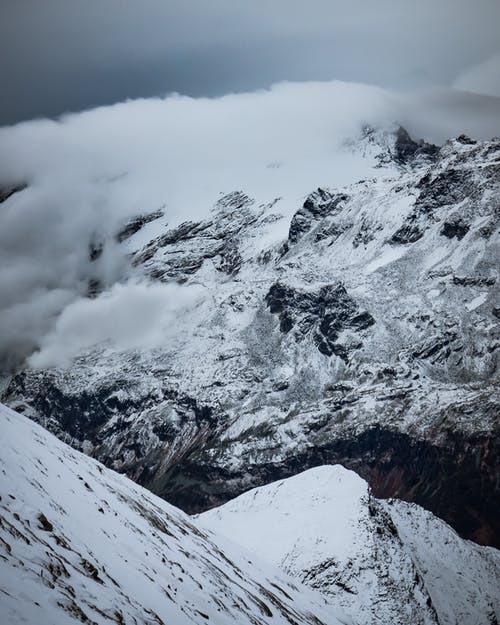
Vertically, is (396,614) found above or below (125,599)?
above

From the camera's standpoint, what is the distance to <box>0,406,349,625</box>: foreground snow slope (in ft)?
118

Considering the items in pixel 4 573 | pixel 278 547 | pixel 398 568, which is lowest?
pixel 4 573

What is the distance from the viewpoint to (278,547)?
11862 centimetres

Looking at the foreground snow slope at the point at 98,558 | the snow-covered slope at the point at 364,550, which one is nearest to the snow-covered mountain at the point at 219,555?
the foreground snow slope at the point at 98,558

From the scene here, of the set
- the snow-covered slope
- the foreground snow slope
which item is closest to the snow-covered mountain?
the foreground snow slope

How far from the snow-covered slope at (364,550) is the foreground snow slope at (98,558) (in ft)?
64.9

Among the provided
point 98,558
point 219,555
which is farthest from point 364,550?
point 98,558

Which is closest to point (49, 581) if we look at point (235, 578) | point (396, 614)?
point (235, 578)

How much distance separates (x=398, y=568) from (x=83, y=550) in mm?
76550

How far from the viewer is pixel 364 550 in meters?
110

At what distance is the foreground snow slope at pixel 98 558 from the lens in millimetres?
36031

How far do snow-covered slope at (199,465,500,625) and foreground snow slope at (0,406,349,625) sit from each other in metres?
19.8

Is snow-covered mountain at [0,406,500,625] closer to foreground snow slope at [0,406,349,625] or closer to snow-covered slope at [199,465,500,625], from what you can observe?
foreground snow slope at [0,406,349,625]

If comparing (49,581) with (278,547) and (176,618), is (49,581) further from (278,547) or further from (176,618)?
(278,547)
